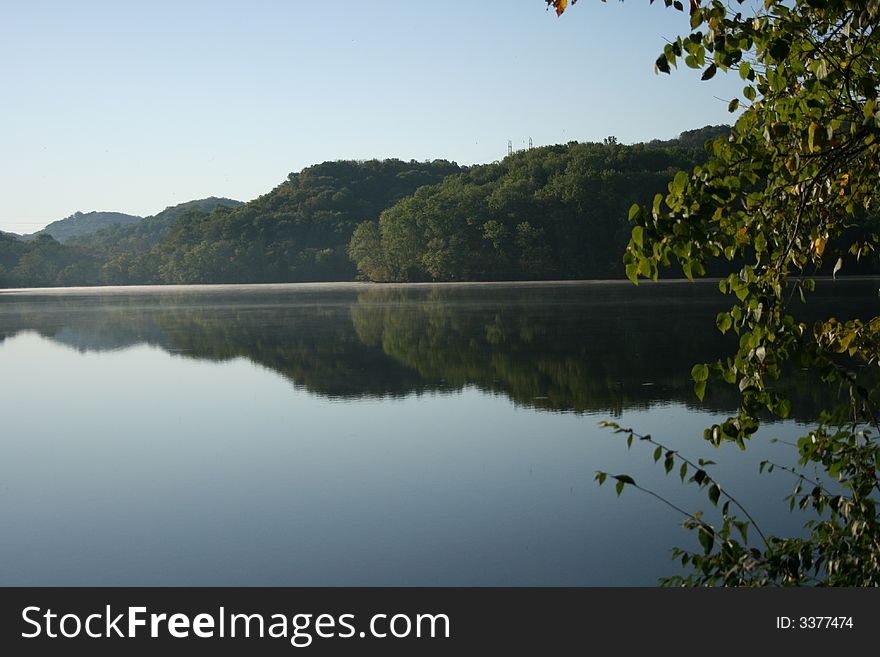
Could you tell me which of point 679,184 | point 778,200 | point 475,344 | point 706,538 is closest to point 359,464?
point 706,538

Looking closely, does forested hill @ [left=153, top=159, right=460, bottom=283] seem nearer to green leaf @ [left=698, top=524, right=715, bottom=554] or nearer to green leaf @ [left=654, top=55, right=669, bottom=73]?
green leaf @ [left=698, top=524, right=715, bottom=554]

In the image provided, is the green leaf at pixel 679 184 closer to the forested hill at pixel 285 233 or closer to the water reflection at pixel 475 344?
the water reflection at pixel 475 344

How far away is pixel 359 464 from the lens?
35.7ft

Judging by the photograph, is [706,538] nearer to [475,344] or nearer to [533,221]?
[475,344]

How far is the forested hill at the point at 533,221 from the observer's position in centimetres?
9388

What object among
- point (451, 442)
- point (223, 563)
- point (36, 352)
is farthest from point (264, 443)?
point (36, 352)

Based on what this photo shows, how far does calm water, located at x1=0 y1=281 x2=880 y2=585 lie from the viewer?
7355mm

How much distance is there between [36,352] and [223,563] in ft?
68.8

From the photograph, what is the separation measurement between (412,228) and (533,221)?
1332cm

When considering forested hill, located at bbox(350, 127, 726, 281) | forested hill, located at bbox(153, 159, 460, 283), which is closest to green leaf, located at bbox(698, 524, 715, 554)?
forested hill, located at bbox(350, 127, 726, 281)

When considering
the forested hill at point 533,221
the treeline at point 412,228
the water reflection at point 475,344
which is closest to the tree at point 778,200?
the water reflection at point 475,344

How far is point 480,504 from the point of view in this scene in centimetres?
892

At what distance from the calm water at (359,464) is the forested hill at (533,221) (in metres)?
70.1
